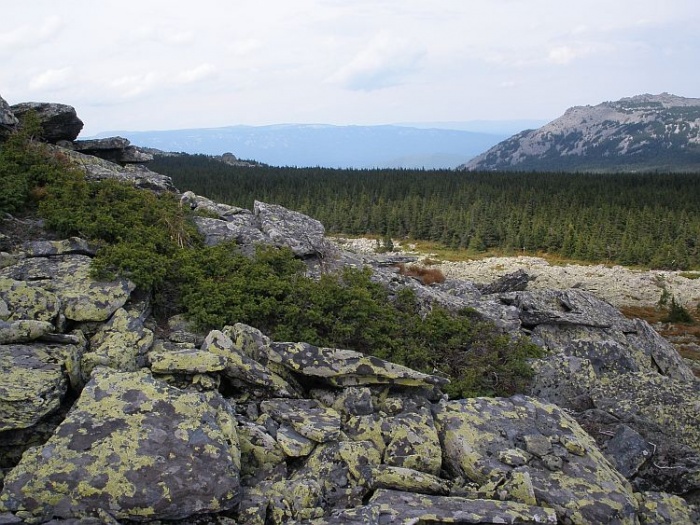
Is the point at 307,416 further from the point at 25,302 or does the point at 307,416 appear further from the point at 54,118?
the point at 54,118

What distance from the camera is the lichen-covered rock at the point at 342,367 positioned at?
957cm

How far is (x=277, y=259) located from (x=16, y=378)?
24.4ft

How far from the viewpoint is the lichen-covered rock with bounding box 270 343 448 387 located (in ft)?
31.4

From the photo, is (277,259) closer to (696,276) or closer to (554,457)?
(554,457)

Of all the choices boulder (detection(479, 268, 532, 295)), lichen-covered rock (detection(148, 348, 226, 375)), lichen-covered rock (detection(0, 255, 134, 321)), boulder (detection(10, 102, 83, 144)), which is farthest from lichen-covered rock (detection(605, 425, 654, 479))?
boulder (detection(10, 102, 83, 144))

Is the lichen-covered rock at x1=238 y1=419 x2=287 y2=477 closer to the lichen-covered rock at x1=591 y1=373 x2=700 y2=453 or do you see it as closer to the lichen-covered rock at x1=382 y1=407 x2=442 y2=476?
the lichen-covered rock at x1=382 y1=407 x2=442 y2=476

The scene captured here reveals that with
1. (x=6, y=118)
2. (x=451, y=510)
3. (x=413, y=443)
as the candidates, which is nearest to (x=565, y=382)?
(x=413, y=443)

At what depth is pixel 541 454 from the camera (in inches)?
340

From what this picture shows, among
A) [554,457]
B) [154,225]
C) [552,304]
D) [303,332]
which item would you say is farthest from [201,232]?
[552,304]

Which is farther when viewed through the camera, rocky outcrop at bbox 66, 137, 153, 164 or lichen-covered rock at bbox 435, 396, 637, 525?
rocky outcrop at bbox 66, 137, 153, 164

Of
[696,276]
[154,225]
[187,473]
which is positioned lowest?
[696,276]

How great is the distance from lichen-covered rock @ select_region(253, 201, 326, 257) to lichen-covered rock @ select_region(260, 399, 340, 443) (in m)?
7.32

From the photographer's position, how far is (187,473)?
22.2 ft

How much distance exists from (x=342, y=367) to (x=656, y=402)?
23.8 feet
